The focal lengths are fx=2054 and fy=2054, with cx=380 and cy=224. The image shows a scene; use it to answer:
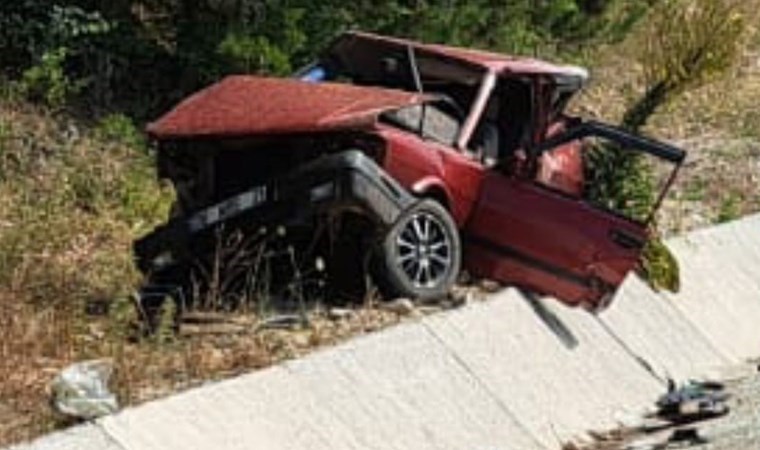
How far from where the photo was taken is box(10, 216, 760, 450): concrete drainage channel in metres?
9.57

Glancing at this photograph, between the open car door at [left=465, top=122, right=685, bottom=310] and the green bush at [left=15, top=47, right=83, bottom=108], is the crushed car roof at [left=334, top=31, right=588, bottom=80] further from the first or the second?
the green bush at [left=15, top=47, right=83, bottom=108]

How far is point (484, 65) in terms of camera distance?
13195 millimetres

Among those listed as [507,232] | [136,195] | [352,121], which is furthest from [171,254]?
[136,195]

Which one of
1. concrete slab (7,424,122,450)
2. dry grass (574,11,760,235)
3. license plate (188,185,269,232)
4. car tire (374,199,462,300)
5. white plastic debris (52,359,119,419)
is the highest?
license plate (188,185,269,232)

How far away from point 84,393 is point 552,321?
4419 mm

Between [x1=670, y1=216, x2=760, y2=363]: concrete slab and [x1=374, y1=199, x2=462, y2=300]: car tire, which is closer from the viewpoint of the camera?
[x1=374, y1=199, x2=462, y2=300]: car tire

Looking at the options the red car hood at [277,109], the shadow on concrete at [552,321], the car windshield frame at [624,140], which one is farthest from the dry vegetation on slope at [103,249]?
the car windshield frame at [624,140]

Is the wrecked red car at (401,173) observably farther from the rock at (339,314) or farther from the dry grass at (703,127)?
the dry grass at (703,127)

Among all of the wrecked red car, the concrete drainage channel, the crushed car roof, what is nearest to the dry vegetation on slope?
the concrete drainage channel

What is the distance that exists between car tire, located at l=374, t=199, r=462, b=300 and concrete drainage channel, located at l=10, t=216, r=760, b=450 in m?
0.27

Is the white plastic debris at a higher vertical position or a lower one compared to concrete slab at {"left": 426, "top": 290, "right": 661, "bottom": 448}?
higher

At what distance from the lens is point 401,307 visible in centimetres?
1199

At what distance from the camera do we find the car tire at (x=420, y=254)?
39.2ft

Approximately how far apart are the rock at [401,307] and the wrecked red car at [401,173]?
2.9 inches
